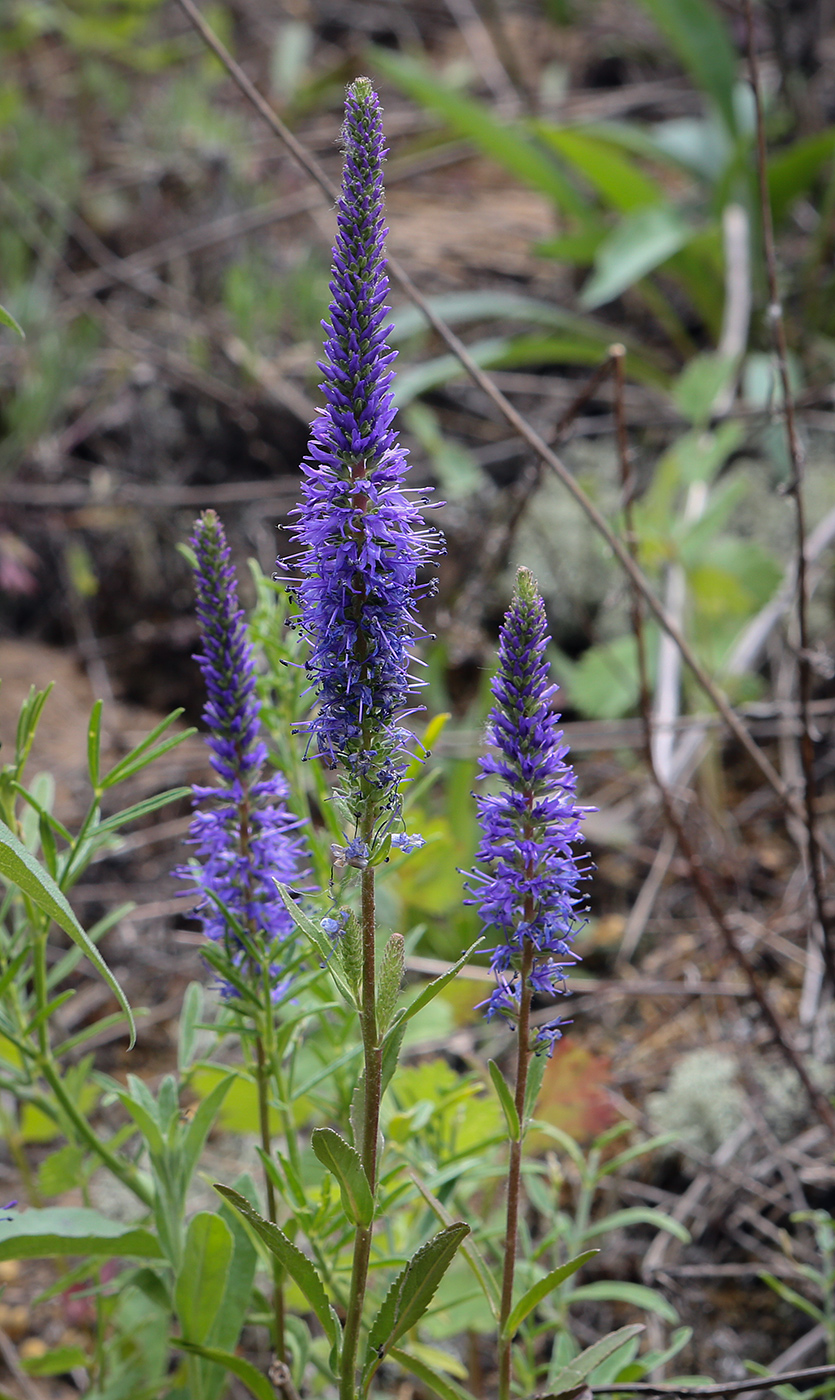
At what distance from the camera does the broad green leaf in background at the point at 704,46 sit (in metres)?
4.59

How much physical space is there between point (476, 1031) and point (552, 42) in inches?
226

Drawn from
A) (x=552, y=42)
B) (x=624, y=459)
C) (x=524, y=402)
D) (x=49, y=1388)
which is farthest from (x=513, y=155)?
(x=49, y=1388)

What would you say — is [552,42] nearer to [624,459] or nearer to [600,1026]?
[624,459]

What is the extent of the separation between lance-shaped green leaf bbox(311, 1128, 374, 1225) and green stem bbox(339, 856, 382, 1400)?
0.03 metres

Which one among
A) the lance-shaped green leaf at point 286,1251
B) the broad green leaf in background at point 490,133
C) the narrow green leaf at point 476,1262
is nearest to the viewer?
the lance-shaped green leaf at point 286,1251

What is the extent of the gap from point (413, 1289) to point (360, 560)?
2.40 ft

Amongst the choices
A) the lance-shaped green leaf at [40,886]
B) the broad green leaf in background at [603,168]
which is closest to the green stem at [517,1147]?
the lance-shaped green leaf at [40,886]

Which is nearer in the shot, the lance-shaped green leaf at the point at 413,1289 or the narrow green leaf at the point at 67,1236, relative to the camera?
the lance-shaped green leaf at the point at 413,1289

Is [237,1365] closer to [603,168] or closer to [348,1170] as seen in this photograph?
[348,1170]

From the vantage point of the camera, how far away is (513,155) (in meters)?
4.59

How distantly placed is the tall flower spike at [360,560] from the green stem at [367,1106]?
0.10 metres

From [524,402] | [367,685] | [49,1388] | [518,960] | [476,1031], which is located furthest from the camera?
[524,402]

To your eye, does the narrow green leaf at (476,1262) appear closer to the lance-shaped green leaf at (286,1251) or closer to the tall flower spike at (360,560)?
the lance-shaped green leaf at (286,1251)

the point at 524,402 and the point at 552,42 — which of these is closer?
the point at 524,402
